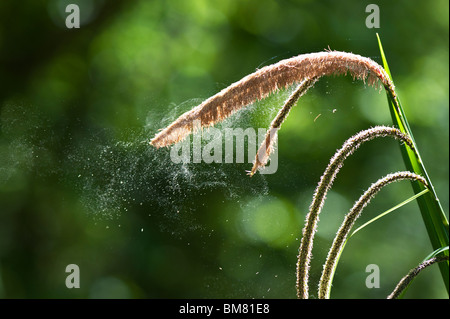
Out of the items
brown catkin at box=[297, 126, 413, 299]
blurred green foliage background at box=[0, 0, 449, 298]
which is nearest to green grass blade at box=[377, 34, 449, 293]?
brown catkin at box=[297, 126, 413, 299]

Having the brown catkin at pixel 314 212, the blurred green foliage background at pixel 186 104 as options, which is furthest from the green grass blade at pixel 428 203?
the blurred green foliage background at pixel 186 104

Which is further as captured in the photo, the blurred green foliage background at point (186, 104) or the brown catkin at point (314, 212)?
the blurred green foliage background at point (186, 104)

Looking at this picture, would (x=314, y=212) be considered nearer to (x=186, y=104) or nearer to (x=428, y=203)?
(x=428, y=203)

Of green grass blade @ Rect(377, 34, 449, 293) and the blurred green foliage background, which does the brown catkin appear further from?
the blurred green foliage background

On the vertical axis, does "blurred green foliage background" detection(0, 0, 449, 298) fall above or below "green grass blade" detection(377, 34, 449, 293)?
above

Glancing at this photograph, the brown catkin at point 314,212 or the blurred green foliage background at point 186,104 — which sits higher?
the blurred green foliage background at point 186,104

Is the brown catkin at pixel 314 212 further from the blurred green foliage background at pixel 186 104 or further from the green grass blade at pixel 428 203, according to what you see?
the blurred green foliage background at pixel 186 104

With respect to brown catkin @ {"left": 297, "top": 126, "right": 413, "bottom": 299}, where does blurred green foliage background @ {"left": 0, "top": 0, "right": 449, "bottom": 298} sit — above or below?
above

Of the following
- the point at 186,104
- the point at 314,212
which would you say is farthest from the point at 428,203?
the point at 186,104

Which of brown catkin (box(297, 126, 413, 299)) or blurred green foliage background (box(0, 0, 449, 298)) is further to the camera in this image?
blurred green foliage background (box(0, 0, 449, 298))
